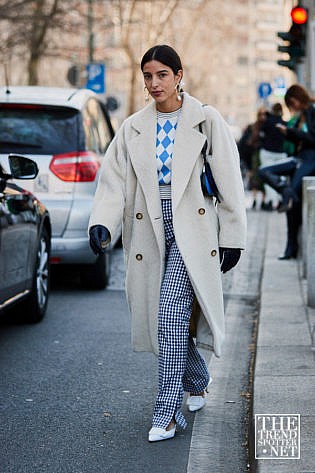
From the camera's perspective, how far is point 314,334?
25.2ft

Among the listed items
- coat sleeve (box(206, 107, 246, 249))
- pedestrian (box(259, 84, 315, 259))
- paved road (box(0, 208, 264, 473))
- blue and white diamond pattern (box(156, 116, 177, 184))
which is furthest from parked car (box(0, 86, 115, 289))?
coat sleeve (box(206, 107, 246, 249))

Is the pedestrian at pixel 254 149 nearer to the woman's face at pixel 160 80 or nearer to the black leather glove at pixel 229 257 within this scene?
the black leather glove at pixel 229 257

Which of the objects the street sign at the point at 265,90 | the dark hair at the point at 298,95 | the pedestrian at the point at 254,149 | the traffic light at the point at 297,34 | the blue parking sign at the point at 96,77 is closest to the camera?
the dark hair at the point at 298,95

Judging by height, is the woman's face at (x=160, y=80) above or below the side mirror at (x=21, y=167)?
above

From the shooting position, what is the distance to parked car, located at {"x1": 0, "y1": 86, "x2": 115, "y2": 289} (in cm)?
1055

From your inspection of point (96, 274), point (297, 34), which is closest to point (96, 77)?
point (297, 34)

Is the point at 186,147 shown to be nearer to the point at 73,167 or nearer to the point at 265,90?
the point at 73,167

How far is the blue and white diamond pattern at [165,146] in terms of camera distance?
226 inches

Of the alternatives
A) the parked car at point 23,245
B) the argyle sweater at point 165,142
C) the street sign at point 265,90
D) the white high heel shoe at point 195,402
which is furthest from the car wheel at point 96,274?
the street sign at point 265,90

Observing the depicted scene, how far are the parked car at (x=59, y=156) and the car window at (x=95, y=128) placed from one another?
12 centimetres

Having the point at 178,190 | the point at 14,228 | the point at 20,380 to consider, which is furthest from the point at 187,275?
the point at 14,228

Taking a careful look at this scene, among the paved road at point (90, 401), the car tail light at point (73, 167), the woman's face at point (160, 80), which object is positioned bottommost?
the paved road at point (90, 401)

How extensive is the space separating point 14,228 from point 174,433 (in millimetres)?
2693

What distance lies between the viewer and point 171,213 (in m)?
5.78
